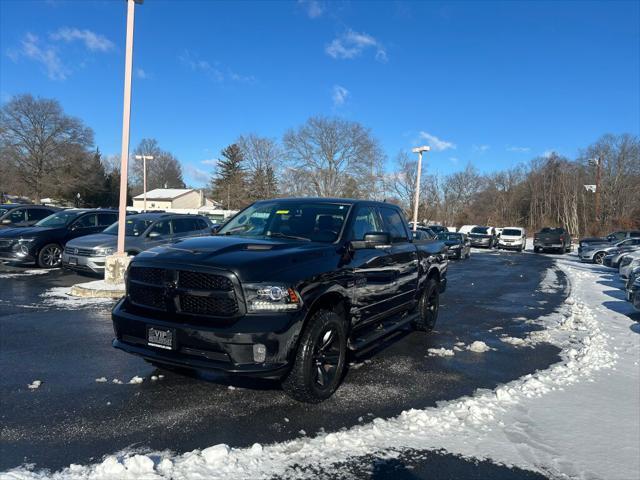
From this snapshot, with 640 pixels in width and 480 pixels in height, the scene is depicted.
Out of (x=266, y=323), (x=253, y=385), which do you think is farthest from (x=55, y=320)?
(x=266, y=323)

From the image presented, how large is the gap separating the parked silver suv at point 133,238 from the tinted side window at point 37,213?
6444mm

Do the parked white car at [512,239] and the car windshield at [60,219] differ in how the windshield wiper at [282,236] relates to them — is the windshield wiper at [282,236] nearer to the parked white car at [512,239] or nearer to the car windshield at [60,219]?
the car windshield at [60,219]

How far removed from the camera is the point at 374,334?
16.3 feet

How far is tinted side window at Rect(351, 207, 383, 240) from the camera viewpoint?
4.93 m

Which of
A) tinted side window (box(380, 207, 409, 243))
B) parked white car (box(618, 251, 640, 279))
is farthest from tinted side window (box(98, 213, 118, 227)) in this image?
parked white car (box(618, 251, 640, 279))

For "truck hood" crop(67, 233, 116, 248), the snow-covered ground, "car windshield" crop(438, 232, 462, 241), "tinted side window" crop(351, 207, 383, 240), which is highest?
"tinted side window" crop(351, 207, 383, 240)

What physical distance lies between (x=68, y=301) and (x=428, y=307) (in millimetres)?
6736

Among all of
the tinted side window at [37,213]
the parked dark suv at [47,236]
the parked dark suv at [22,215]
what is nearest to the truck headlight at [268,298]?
the parked dark suv at [47,236]

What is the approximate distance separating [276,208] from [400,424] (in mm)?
2789

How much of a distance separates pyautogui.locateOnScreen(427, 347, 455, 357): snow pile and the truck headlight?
302 cm

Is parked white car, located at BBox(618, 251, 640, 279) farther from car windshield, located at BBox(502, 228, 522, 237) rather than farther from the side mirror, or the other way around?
car windshield, located at BBox(502, 228, 522, 237)

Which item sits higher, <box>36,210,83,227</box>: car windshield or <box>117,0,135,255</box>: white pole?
<box>117,0,135,255</box>: white pole

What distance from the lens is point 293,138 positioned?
188ft

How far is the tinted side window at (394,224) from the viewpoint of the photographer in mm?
5836
